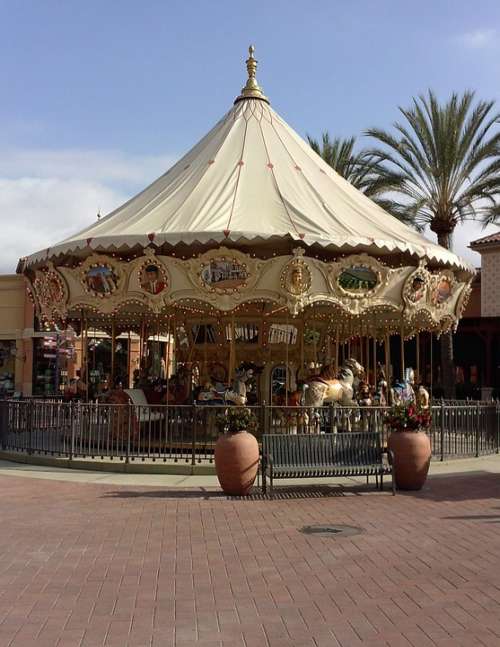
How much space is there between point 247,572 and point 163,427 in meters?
7.15

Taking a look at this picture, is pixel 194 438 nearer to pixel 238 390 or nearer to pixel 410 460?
pixel 238 390

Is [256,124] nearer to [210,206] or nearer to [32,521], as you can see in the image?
[210,206]

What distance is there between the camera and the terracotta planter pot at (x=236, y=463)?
10625 millimetres

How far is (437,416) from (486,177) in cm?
1474

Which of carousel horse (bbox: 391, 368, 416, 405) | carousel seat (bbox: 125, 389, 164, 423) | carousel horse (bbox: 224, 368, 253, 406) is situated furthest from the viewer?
carousel horse (bbox: 391, 368, 416, 405)

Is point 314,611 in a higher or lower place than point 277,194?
lower

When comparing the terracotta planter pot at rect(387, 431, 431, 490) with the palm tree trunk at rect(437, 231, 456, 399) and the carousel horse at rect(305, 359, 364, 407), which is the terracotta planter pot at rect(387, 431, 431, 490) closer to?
the carousel horse at rect(305, 359, 364, 407)

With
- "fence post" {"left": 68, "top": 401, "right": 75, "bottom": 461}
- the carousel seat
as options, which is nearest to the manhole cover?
the carousel seat

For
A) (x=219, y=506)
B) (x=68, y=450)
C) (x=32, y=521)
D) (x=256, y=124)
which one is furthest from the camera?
(x=256, y=124)

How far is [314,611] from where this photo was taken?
5523mm

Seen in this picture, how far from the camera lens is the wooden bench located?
10992 millimetres

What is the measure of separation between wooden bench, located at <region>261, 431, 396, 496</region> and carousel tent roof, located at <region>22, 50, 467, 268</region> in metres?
4.60

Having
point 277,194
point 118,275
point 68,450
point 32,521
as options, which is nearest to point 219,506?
point 32,521

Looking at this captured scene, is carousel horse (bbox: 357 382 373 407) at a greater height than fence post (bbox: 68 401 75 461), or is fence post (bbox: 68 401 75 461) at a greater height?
carousel horse (bbox: 357 382 373 407)
